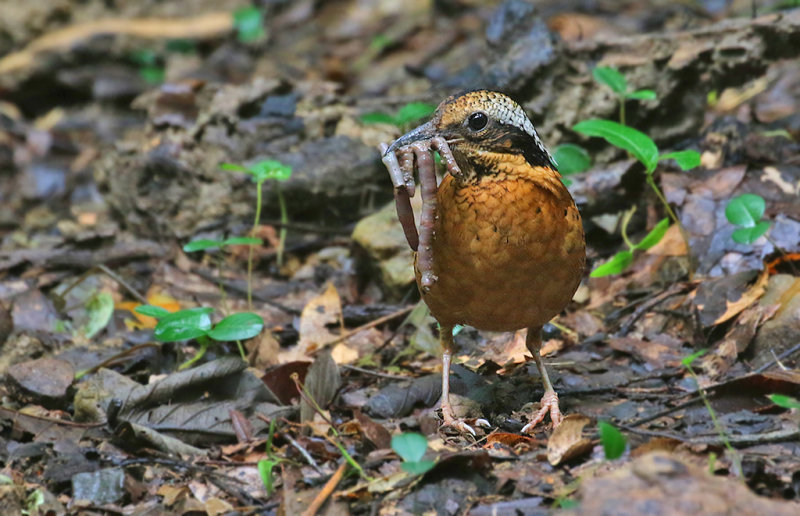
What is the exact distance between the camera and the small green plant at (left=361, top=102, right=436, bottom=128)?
264 inches

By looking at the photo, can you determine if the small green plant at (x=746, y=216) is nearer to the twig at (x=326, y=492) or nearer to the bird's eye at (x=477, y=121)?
the bird's eye at (x=477, y=121)

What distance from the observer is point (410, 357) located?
224 inches

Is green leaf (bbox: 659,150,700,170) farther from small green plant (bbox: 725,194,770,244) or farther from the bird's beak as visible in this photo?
the bird's beak

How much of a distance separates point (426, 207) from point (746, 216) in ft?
7.02

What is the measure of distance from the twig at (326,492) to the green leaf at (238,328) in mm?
1132

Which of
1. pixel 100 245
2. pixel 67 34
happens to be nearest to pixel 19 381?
pixel 100 245

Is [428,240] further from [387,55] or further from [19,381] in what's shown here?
[387,55]

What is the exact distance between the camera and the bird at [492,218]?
4129 millimetres

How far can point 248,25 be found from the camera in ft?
37.3

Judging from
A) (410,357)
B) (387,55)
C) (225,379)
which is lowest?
(410,357)

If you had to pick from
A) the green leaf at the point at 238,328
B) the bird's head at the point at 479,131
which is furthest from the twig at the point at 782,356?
the green leaf at the point at 238,328

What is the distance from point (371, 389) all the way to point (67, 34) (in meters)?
8.04

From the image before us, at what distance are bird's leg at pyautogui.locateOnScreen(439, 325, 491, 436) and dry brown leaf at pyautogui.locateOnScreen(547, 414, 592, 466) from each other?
597 mm

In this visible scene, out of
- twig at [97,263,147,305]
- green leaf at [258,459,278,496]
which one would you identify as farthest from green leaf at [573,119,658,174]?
twig at [97,263,147,305]
